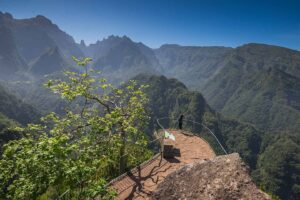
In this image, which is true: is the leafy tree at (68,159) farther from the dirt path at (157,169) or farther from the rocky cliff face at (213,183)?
the rocky cliff face at (213,183)

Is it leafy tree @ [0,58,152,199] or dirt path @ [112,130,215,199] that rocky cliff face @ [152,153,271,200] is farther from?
dirt path @ [112,130,215,199]

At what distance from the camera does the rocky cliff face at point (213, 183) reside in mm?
9526

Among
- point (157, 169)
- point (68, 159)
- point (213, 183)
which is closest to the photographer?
point (213, 183)

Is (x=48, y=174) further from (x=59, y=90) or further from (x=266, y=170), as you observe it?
(x=266, y=170)

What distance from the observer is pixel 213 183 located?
10.3 metres

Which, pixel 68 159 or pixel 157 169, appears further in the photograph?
pixel 157 169

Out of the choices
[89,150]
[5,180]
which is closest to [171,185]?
[89,150]

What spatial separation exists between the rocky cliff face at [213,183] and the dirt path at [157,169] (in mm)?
3924

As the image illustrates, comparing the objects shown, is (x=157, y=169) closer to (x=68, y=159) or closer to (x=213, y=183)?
(x=68, y=159)

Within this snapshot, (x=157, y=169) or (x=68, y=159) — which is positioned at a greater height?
(x=68, y=159)

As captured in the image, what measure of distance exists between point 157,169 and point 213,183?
8.94 meters

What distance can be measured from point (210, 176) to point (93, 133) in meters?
7.24

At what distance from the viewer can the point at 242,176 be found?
396 inches

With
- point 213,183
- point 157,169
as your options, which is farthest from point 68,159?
point 157,169
